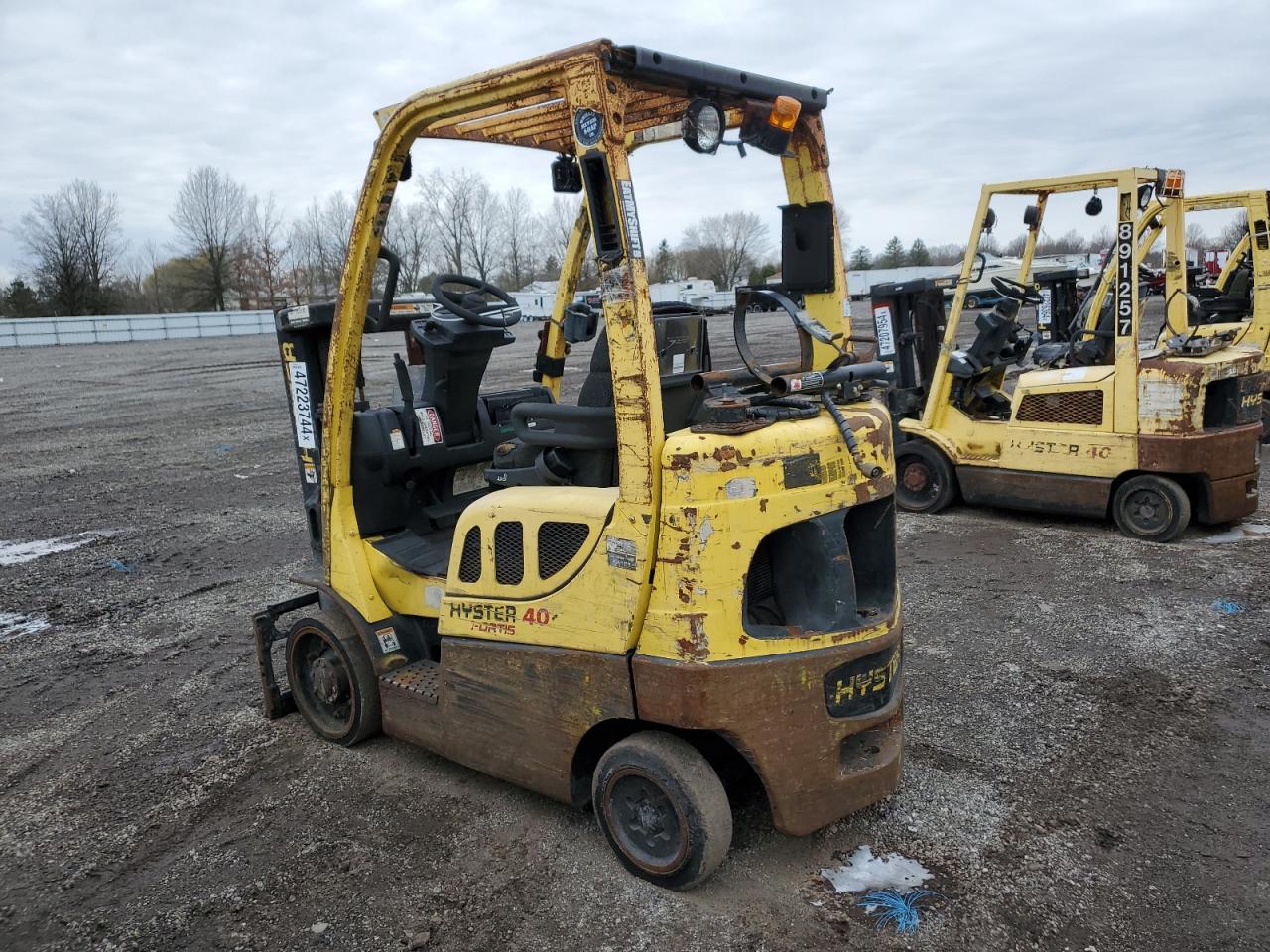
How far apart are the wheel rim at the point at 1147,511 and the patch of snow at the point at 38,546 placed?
8.21m

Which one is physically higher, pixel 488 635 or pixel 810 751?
pixel 488 635

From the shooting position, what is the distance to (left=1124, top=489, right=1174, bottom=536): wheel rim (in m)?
6.82

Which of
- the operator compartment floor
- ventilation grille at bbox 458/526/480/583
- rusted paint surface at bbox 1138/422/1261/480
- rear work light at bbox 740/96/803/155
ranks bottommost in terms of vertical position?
rusted paint surface at bbox 1138/422/1261/480

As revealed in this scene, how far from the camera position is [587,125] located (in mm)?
2732

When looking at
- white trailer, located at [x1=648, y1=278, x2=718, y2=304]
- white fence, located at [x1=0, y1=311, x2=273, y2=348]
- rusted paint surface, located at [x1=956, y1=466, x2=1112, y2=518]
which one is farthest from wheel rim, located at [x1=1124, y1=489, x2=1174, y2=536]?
white trailer, located at [x1=648, y1=278, x2=718, y2=304]

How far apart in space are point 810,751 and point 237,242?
6638 centimetres

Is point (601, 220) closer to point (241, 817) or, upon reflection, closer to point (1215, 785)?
point (241, 817)

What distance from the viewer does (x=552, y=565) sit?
3.17 meters

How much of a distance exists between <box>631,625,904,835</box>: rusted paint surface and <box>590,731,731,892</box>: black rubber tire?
0.13 metres

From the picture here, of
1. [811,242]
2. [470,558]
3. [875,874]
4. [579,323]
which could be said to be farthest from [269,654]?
[811,242]

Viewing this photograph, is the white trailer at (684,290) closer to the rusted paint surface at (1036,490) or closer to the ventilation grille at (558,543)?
the rusted paint surface at (1036,490)

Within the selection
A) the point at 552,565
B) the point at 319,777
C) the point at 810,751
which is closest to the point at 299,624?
the point at 319,777

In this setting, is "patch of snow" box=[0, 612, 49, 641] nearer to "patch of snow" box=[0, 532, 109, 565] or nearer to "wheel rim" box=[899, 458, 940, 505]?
"patch of snow" box=[0, 532, 109, 565]

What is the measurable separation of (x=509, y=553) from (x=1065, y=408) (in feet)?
17.8
